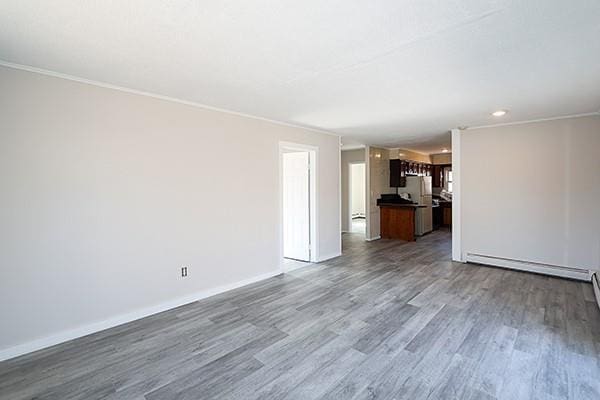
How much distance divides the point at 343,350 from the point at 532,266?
4.02m

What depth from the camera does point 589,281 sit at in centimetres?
418

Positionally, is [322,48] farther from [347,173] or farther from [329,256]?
[347,173]

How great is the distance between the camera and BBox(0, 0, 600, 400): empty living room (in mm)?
1921

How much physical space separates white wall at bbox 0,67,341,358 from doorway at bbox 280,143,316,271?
4.19 ft

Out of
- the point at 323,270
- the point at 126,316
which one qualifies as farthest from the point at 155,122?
the point at 323,270

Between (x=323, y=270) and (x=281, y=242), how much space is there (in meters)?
0.88

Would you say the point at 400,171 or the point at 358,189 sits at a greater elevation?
the point at 400,171

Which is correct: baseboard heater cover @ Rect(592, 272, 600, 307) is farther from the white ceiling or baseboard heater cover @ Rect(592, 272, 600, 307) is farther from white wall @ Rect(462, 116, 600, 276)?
the white ceiling

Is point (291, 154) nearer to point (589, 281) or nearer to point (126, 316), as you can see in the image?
point (126, 316)

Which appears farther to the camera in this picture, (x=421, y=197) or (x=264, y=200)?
(x=421, y=197)

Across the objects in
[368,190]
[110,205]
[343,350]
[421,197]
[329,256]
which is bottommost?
[343,350]

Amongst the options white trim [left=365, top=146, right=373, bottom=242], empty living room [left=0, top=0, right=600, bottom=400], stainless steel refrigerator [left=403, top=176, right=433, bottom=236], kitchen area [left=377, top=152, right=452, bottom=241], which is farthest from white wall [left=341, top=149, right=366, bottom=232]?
empty living room [left=0, top=0, right=600, bottom=400]

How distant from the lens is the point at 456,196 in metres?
5.27

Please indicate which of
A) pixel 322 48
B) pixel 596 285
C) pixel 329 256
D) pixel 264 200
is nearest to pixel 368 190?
pixel 329 256
